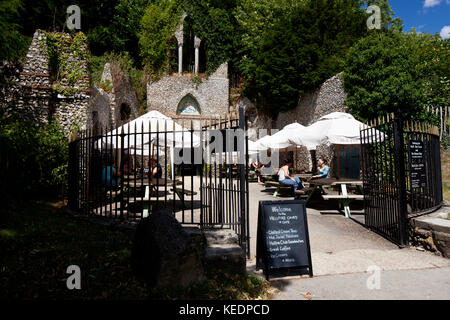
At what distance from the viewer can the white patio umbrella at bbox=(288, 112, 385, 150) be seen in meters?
7.75

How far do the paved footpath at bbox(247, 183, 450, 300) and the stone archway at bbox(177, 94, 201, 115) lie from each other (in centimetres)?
1801

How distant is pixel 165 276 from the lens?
10.0 feet

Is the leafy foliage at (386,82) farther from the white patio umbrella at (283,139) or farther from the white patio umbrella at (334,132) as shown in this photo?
the white patio umbrella at (334,132)

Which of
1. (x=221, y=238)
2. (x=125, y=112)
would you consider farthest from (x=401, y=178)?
(x=125, y=112)

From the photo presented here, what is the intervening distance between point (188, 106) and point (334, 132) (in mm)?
16142

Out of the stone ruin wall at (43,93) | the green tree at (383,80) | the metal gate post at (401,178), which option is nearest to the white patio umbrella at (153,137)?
the metal gate post at (401,178)

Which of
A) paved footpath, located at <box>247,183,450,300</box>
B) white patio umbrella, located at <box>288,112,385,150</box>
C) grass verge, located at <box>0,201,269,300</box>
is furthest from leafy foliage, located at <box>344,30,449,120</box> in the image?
grass verge, located at <box>0,201,269,300</box>

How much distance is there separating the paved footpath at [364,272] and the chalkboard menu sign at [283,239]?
0.17 metres

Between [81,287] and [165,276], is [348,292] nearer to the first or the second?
[165,276]

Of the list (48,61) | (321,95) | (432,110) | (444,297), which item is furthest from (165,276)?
(321,95)

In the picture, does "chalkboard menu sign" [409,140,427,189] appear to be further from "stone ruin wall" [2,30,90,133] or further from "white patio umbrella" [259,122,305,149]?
"stone ruin wall" [2,30,90,133]

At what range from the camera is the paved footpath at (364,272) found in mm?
3180

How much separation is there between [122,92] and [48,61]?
6.63 metres

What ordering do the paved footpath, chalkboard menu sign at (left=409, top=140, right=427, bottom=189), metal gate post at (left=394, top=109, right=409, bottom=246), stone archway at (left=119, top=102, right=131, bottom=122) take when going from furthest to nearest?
stone archway at (left=119, top=102, right=131, bottom=122)
chalkboard menu sign at (left=409, top=140, right=427, bottom=189)
metal gate post at (left=394, top=109, right=409, bottom=246)
the paved footpath
